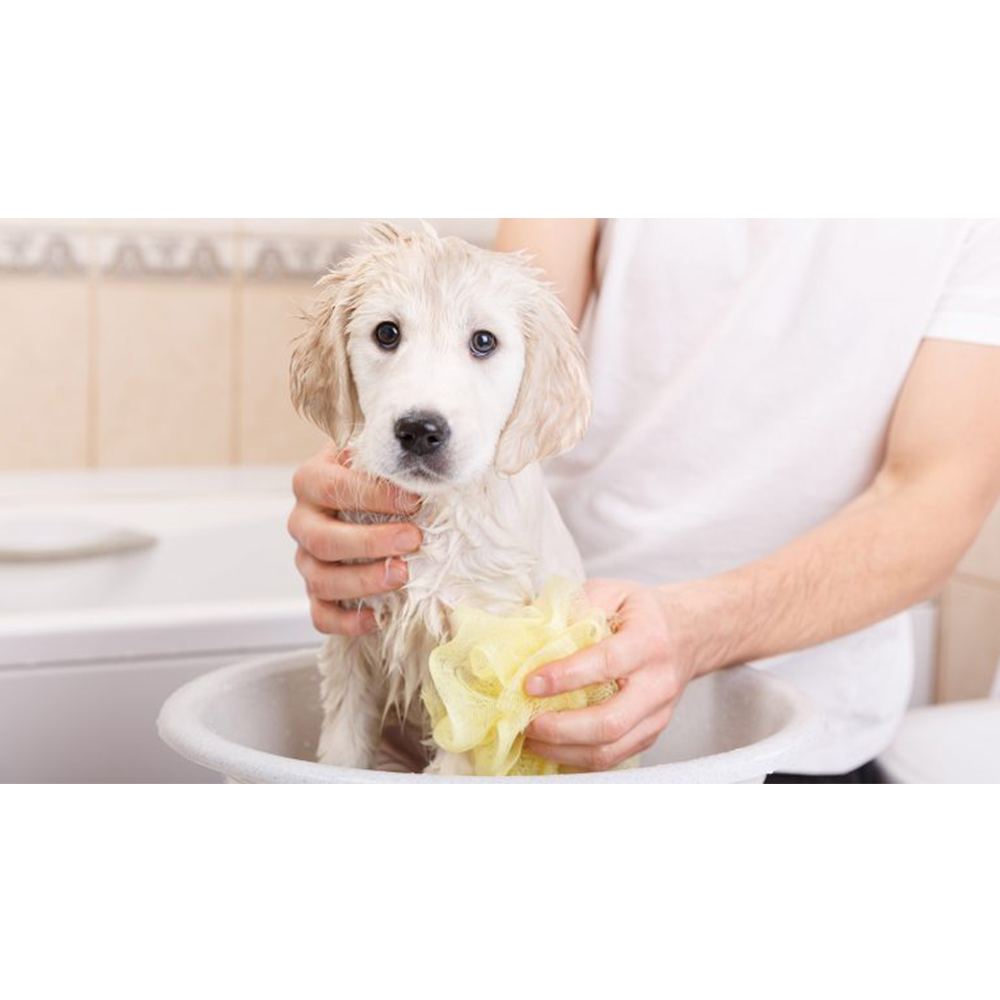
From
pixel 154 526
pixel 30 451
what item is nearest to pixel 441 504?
pixel 154 526

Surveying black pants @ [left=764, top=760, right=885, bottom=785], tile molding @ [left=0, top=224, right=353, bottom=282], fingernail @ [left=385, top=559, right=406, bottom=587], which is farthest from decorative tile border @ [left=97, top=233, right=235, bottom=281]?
fingernail @ [left=385, top=559, right=406, bottom=587]

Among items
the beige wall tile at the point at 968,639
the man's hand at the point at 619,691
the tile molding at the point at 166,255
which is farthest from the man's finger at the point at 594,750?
the tile molding at the point at 166,255

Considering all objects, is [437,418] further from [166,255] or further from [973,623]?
[166,255]

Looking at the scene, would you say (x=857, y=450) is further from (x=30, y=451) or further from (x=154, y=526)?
(x=30, y=451)

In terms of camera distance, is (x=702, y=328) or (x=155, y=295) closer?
(x=702, y=328)

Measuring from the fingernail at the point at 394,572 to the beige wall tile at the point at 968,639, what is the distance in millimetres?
1137

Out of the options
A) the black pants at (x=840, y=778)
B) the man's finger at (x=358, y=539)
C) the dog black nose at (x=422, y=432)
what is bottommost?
the black pants at (x=840, y=778)

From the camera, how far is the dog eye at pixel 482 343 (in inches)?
24.1

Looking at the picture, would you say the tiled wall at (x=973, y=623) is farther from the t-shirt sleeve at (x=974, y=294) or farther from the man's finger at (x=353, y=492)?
the man's finger at (x=353, y=492)

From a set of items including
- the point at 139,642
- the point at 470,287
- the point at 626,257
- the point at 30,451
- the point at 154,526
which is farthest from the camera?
the point at 30,451

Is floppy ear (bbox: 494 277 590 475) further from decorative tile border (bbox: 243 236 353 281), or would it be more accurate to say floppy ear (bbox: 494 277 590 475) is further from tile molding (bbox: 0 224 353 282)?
decorative tile border (bbox: 243 236 353 281)

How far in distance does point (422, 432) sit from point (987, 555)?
1.23 meters

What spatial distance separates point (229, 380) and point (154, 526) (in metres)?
0.40

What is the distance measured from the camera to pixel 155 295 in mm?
2012
